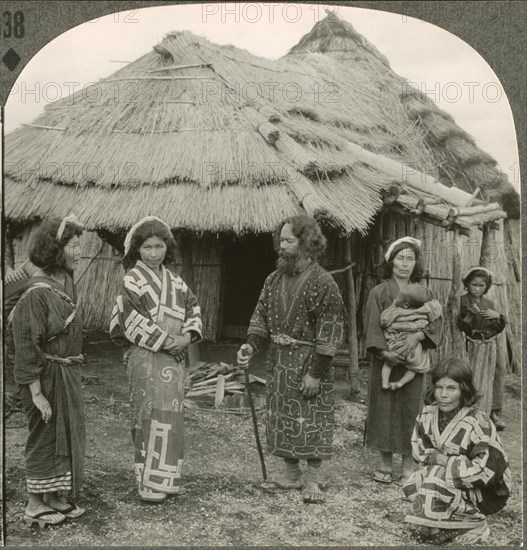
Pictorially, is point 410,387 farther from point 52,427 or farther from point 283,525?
point 52,427

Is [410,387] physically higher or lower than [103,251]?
lower

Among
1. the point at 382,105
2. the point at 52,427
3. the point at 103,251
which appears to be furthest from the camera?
the point at 382,105

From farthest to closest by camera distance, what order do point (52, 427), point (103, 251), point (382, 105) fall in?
point (382, 105), point (103, 251), point (52, 427)

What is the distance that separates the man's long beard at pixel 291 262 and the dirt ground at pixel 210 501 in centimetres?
49

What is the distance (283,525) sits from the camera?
3.93 meters

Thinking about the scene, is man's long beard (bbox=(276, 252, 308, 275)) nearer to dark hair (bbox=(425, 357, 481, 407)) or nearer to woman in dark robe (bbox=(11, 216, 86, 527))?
dark hair (bbox=(425, 357, 481, 407))

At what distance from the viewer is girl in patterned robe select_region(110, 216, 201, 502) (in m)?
3.91

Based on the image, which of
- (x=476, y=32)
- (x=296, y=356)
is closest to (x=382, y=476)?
(x=296, y=356)

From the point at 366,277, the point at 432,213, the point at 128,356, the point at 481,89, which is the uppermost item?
the point at 481,89

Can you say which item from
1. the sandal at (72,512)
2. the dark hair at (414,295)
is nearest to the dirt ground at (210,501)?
Result: the sandal at (72,512)

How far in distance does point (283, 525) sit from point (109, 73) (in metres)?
2.28

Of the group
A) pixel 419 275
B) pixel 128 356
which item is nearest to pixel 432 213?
pixel 419 275

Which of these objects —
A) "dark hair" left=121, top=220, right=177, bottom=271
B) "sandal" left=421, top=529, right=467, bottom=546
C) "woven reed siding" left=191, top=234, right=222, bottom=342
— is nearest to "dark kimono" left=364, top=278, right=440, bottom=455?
"sandal" left=421, top=529, right=467, bottom=546

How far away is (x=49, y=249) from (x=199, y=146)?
2.90 feet
